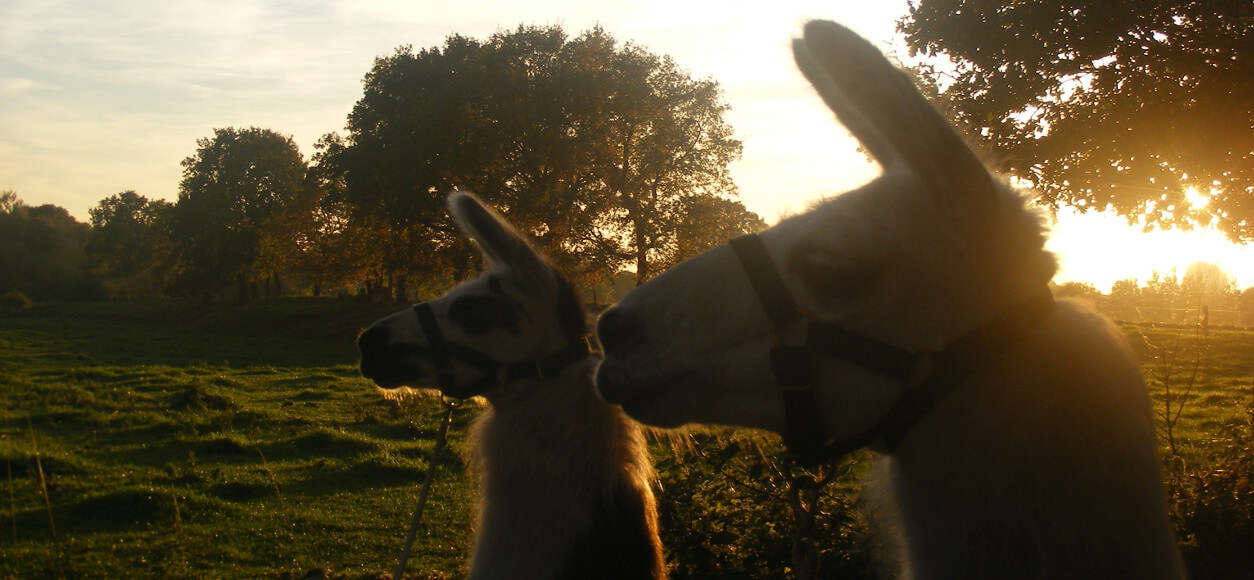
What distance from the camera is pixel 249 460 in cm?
1141

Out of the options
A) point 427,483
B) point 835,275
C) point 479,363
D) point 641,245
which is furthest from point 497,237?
point 641,245

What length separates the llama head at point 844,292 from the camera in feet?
4.71

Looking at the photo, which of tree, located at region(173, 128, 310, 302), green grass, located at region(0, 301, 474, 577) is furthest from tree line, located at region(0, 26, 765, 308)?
tree, located at region(173, 128, 310, 302)

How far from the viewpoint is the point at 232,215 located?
2141 inches

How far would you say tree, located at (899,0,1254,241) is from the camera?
6809mm

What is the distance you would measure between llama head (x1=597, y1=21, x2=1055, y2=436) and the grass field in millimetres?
660

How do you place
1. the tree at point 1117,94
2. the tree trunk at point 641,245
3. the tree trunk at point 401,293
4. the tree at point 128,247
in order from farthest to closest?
1. the tree at point 128,247
2. the tree trunk at point 401,293
3. the tree trunk at point 641,245
4. the tree at point 1117,94

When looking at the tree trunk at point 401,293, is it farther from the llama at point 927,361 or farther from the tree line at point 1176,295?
the llama at point 927,361

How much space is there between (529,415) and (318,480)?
8.24m

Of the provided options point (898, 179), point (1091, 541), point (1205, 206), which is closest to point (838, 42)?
point (898, 179)

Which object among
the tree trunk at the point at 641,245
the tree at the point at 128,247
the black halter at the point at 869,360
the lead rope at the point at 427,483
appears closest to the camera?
the black halter at the point at 869,360

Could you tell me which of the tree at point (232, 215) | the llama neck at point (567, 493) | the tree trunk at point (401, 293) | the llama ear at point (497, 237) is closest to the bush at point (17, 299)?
the tree trunk at point (401, 293)

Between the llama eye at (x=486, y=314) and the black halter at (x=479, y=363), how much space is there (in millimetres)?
118

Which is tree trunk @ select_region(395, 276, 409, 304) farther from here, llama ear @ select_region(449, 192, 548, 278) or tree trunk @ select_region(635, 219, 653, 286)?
llama ear @ select_region(449, 192, 548, 278)
